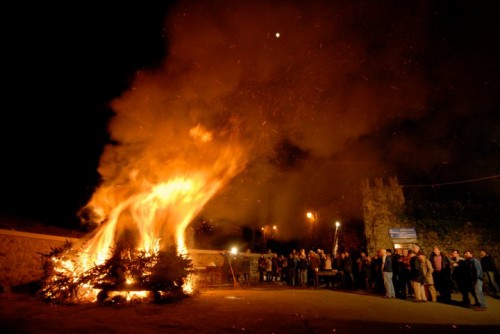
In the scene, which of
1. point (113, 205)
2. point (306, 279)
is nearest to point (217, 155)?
point (113, 205)

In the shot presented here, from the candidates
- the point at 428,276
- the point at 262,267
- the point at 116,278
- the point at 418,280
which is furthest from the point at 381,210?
the point at 116,278

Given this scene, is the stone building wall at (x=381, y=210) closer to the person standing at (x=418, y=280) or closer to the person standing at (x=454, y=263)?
the person standing at (x=454, y=263)

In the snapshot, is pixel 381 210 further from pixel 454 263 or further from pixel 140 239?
pixel 140 239

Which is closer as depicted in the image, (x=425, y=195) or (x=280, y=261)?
(x=280, y=261)

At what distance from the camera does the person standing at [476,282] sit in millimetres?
10234

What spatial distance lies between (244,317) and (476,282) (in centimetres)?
828

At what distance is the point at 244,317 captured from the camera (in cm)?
812

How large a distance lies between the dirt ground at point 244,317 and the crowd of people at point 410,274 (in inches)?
41.1

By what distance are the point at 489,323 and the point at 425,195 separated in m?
19.8

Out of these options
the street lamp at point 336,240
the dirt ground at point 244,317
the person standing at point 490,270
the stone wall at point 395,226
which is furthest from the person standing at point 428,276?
the street lamp at point 336,240

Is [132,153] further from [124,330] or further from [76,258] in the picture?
[124,330]

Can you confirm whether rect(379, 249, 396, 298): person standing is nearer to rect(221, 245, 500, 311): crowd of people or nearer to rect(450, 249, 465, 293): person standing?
rect(221, 245, 500, 311): crowd of people

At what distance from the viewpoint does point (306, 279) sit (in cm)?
1811

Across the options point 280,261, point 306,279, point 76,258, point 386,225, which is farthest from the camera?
point 386,225
